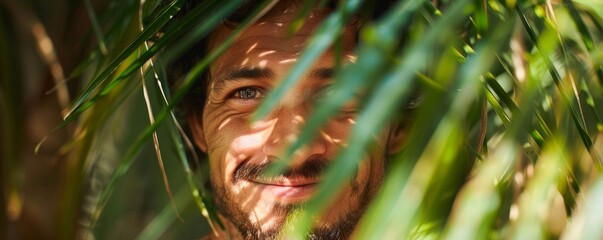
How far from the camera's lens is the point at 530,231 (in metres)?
0.42

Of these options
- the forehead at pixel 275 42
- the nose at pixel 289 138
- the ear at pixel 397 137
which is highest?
the forehead at pixel 275 42

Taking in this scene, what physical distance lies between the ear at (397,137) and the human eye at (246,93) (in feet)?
0.46

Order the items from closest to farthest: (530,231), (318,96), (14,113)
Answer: (530,231), (318,96), (14,113)

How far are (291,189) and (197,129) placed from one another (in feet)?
0.76

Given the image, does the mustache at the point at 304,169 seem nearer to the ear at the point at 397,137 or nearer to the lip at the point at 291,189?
the lip at the point at 291,189

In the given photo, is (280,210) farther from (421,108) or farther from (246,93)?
(421,108)

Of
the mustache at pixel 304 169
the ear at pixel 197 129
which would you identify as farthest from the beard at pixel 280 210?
the ear at pixel 197 129

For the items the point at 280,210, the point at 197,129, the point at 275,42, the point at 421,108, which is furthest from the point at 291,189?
the point at 421,108

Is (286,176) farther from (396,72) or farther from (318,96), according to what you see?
(396,72)

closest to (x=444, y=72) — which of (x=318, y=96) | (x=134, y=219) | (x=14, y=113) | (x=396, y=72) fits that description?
(x=396, y=72)

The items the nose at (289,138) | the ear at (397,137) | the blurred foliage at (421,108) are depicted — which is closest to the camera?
the blurred foliage at (421,108)

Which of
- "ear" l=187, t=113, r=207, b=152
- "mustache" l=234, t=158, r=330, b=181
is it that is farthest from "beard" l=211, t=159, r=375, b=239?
"ear" l=187, t=113, r=207, b=152

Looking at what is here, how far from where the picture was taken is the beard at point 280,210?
0.83 metres

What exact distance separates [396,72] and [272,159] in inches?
15.6
